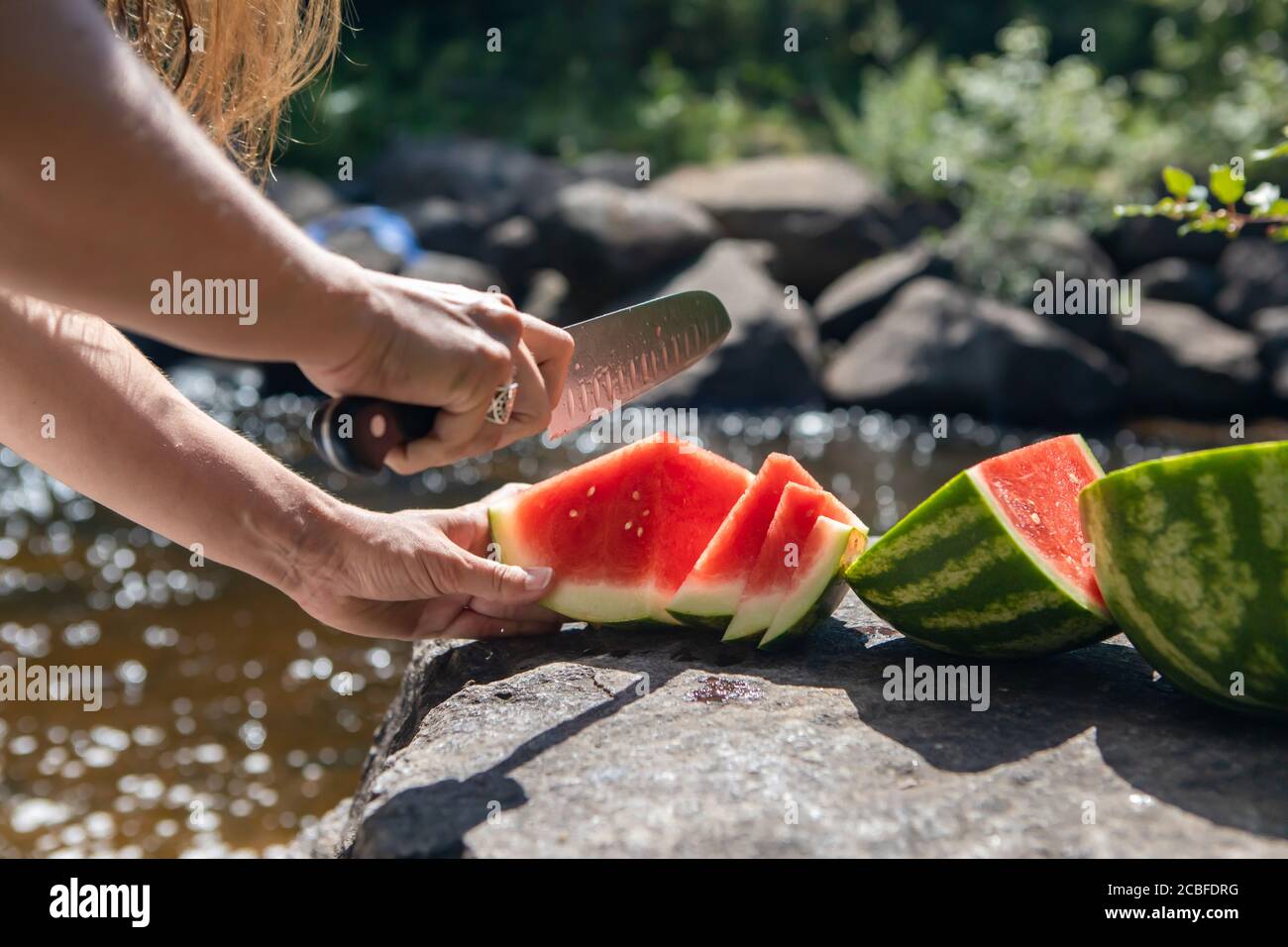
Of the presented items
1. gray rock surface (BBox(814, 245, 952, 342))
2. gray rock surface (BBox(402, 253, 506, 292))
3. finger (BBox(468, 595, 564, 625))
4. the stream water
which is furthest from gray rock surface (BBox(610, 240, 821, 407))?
finger (BBox(468, 595, 564, 625))

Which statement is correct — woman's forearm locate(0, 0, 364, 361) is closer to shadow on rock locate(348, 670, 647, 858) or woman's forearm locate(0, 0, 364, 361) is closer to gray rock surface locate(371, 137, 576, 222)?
shadow on rock locate(348, 670, 647, 858)

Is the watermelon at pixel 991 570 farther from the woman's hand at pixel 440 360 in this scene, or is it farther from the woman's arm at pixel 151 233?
the woman's arm at pixel 151 233

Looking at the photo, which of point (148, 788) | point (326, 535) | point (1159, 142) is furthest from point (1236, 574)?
point (1159, 142)

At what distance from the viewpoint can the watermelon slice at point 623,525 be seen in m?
2.50

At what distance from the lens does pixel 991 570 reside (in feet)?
6.57

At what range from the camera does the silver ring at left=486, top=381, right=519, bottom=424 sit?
1.89 meters

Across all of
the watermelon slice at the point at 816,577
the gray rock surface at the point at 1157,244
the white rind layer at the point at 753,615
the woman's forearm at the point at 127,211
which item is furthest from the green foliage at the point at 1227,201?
the gray rock surface at the point at 1157,244

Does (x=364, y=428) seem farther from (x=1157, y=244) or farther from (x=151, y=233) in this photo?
(x=1157, y=244)

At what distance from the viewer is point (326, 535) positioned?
238 cm

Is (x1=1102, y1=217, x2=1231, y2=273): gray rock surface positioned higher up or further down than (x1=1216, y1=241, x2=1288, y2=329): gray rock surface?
higher up

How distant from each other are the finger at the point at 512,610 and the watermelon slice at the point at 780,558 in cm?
43

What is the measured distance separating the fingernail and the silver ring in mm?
586

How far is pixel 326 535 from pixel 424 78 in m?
17.9
